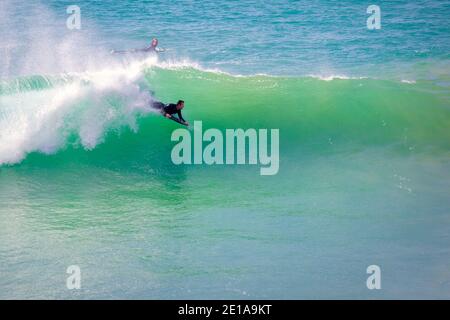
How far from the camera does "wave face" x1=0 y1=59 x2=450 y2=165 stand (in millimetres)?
12844

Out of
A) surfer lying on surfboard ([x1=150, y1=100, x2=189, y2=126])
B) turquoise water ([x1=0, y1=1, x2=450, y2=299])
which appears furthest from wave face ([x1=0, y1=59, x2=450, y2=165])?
surfer lying on surfboard ([x1=150, y1=100, x2=189, y2=126])

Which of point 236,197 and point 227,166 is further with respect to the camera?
point 227,166

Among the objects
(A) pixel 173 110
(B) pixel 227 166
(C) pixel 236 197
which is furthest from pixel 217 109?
(C) pixel 236 197

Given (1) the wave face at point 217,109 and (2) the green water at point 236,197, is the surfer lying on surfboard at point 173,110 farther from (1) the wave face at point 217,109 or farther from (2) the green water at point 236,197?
(1) the wave face at point 217,109

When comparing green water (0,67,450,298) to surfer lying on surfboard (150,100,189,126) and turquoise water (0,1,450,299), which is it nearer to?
turquoise water (0,1,450,299)

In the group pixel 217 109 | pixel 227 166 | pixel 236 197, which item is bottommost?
pixel 236 197

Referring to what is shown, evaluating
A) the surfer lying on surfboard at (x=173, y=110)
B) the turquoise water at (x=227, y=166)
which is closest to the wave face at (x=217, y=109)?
the turquoise water at (x=227, y=166)

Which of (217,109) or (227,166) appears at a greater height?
(217,109)

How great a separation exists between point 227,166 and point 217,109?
2650 mm

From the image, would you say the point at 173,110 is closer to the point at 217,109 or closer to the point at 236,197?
the point at 236,197

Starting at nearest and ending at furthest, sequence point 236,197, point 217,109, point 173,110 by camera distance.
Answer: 1. point 236,197
2. point 173,110
3. point 217,109

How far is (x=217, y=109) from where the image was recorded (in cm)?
1454
